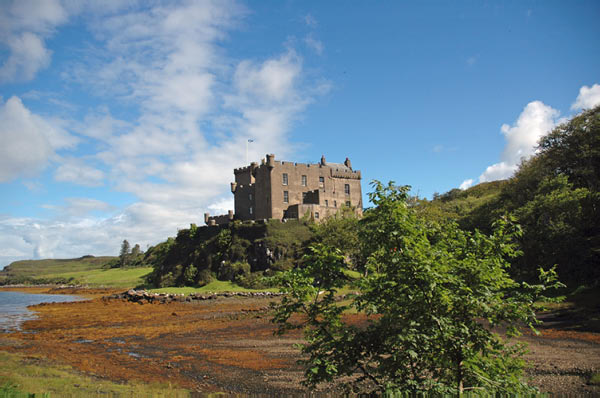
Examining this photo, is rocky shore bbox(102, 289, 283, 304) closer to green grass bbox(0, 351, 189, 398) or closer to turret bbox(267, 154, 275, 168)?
turret bbox(267, 154, 275, 168)

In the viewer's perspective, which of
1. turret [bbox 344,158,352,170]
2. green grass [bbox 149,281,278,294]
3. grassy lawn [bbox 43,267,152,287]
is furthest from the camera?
grassy lawn [bbox 43,267,152,287]

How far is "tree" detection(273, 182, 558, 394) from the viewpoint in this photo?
6.08 metres

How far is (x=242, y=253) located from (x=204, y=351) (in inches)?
1564

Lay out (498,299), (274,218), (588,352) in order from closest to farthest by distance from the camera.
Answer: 1. (498,299)
2. (588,352)
3. (274,218)

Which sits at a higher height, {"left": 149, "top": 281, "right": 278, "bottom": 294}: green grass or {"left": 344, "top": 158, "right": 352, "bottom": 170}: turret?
{"left": 344, "top": 158, "right": 352, "bottom": 170}: turret

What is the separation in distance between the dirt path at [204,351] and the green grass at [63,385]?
0.82 meters

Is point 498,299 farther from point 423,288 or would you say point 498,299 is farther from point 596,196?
point 596,196

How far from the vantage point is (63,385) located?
12836mm

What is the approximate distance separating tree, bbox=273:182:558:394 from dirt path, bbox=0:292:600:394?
4.33ft

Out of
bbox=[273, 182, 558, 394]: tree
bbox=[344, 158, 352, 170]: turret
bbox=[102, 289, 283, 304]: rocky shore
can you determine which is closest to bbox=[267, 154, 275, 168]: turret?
bbox=[344, 158, 352, 170]: turret

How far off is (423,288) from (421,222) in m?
1.34

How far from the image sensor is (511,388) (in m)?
6.11

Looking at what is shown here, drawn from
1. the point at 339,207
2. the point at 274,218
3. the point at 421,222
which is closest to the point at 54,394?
the point at 421,222

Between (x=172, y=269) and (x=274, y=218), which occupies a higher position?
(x=274, y=218)
